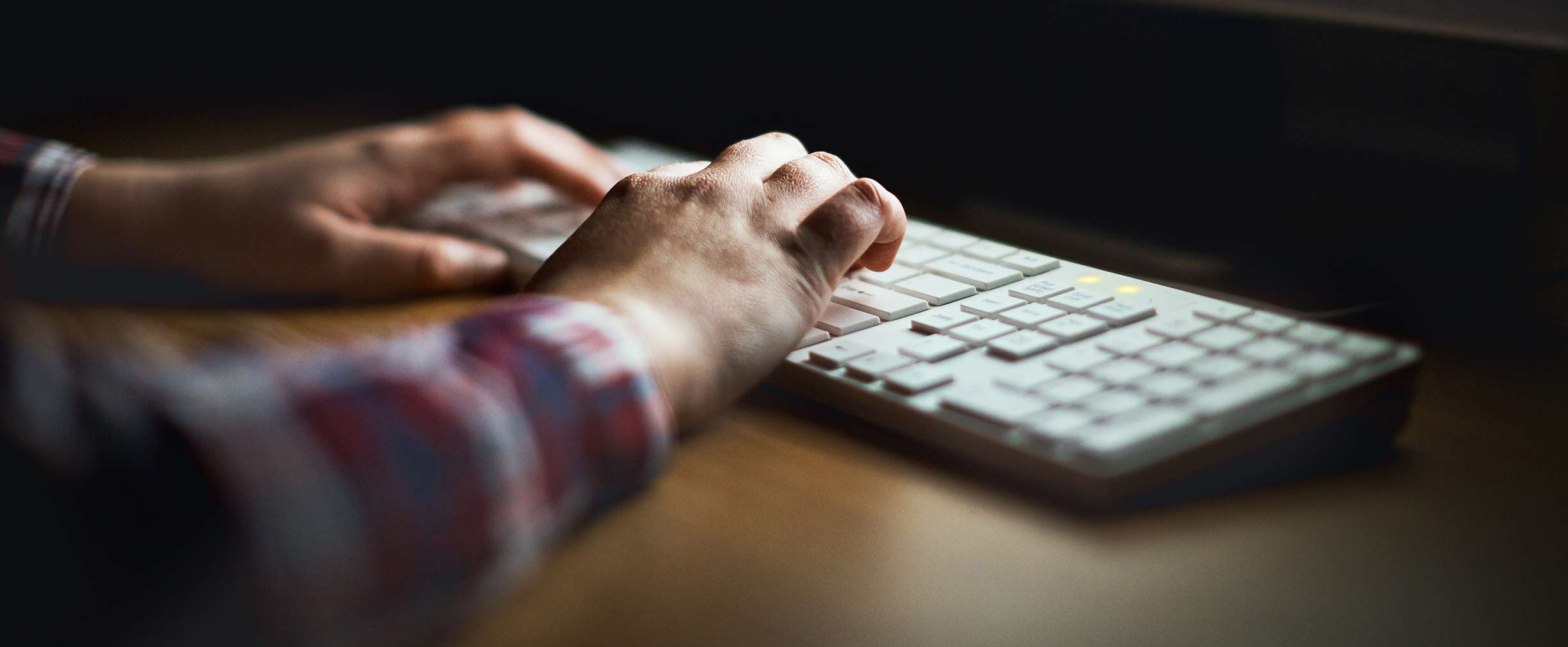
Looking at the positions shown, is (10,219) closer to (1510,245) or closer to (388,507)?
(388,507)

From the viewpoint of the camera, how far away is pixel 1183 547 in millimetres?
365

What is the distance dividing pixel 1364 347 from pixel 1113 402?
0.11 metres

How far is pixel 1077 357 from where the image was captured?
0.44 meters

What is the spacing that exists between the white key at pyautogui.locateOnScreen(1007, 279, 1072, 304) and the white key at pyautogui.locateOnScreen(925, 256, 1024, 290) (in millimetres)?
11

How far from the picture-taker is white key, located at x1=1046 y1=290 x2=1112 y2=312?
1.63ft

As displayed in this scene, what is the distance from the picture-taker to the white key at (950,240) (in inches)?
23.6

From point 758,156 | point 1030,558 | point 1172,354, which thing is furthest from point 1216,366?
point 758,156

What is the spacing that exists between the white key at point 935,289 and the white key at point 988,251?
0.04 meters

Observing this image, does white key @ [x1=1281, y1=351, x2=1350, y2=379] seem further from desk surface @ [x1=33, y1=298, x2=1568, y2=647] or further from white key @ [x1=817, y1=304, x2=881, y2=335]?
white key @ [x1=817, y1=304, x2=881, y2=335]

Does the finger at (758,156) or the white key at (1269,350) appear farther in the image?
the finger at (758,156)

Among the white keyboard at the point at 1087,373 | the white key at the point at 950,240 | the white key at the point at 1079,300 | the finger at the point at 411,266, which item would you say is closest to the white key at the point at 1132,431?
the white keyboard at the point at 1087,373

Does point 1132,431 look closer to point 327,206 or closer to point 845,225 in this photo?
point 845,225

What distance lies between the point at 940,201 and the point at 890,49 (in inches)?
4.9

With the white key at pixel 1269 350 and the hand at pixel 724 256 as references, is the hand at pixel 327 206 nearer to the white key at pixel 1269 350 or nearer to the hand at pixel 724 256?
the hand at pixel 724 256
